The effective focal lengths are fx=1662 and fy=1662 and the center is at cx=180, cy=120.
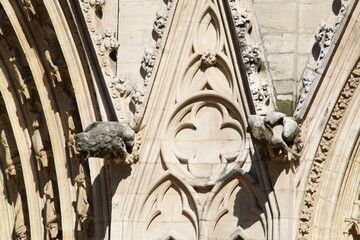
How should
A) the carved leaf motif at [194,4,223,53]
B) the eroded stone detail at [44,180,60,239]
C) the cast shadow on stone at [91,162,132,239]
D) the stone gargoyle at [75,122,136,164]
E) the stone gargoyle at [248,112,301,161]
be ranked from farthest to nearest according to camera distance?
the eroded stone detail at [44,180,60,239] → the carved leaf motif at [194,4,223,53] → the cast shadow on stone at [91,162,132,239] → the stone gargoyle at [75,122,136,164] → the stone gargoyle at [248,112,301,161]

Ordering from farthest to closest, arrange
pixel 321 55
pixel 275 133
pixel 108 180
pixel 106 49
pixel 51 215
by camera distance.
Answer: pixel 51 215, pixel 106 49, pixel 108 180, pixel 321 55, pixel 275 133

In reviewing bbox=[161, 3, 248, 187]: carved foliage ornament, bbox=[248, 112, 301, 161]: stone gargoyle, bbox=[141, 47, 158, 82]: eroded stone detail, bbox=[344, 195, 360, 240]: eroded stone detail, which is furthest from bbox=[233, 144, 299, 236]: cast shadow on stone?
Result: bbox=[141, 47, 158, 82]: eroded stone detail

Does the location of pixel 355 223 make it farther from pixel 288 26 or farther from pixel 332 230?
pixel 288 26

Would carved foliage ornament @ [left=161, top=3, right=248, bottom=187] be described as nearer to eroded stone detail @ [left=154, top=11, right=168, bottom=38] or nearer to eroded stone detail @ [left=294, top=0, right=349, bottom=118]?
eroded stone detail @ [left=154, top=11, right=168, bottom=38]

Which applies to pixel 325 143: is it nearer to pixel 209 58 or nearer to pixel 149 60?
pixel 209 58

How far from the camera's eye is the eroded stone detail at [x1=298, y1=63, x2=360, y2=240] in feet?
51.8

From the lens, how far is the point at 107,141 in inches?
628

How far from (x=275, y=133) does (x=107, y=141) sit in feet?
5.55

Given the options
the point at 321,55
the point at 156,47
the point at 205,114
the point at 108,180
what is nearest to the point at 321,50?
the point at 321,55

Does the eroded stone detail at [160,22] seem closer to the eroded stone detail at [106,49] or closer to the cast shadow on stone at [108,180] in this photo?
the eroded stone detail at [106,49]

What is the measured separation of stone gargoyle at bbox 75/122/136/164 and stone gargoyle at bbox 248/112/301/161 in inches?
51.9

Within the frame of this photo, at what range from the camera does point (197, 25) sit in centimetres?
1647

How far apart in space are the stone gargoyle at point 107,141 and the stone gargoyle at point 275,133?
132 centimetres

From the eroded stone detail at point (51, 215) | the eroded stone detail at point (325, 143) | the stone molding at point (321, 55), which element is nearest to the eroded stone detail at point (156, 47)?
the stone molding at point (321, 55)
